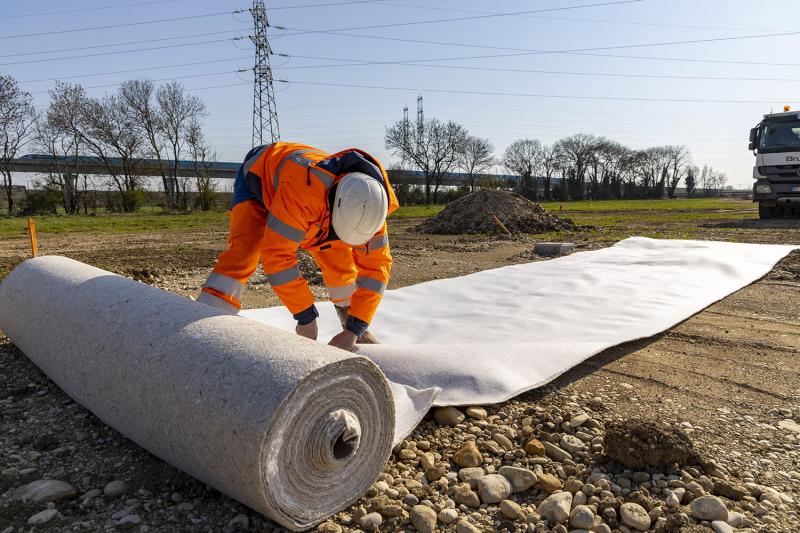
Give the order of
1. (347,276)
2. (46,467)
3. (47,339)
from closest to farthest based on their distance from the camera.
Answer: (46,467)
(47,339)
(347,276)

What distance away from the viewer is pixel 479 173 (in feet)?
184

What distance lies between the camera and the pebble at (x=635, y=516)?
2086 mm

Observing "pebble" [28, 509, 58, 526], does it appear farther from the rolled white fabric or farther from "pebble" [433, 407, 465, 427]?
"pebble" [433, 407, 465, 427]

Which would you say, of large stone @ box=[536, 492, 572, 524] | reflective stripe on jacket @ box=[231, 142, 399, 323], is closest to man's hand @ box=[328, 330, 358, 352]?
reflective stripe on jacket @ box=[231, 142, 399, 323]

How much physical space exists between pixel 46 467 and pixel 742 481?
327 cm

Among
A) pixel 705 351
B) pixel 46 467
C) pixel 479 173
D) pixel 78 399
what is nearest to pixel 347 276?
pixel 78 399

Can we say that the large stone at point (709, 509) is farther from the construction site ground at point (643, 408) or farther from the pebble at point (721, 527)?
the construction site ground at point (643, 408)

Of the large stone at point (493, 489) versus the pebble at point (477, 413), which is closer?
the large stone at point (493, 489)

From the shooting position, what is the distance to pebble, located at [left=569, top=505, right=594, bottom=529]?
210cm

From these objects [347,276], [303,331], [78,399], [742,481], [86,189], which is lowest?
[742,481]

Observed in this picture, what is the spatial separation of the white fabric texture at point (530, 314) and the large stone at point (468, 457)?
287 mm

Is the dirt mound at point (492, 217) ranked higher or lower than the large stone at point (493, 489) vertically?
higher

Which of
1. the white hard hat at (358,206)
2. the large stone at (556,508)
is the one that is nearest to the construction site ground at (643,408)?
the large stone at (556,508)

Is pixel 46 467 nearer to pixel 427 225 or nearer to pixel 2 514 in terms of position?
pixel 2 514
